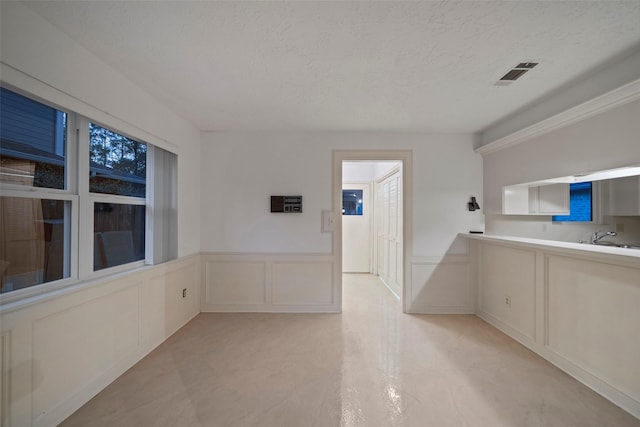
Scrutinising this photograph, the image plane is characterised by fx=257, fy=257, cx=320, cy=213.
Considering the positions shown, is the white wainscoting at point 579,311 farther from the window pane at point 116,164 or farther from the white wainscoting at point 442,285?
the window pane at point 116,164

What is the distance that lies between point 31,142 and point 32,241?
1.99 ft

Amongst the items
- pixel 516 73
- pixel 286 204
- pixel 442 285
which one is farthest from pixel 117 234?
Answer: pixel 442 285

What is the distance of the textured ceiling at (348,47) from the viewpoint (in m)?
1.42

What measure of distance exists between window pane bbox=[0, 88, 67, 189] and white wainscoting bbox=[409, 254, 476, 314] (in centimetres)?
366

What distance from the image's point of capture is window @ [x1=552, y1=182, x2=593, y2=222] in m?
2.95

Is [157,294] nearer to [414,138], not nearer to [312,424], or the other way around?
[312,424]

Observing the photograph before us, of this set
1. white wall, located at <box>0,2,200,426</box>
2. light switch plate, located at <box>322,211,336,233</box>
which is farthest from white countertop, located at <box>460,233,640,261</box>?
white wall, located at <box>0,2,200,426</box>

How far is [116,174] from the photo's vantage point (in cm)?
222

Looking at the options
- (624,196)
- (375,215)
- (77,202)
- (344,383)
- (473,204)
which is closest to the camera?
(77,202)

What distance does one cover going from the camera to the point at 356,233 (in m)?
5.88

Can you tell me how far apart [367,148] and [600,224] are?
9.18ft

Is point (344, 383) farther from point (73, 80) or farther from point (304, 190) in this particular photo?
point (73, 80)

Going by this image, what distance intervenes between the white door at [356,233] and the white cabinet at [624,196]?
3722mm

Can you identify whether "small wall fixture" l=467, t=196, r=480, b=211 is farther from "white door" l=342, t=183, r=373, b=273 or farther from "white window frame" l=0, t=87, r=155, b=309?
"white window frame" l=0, t=87, r=155, b=309
